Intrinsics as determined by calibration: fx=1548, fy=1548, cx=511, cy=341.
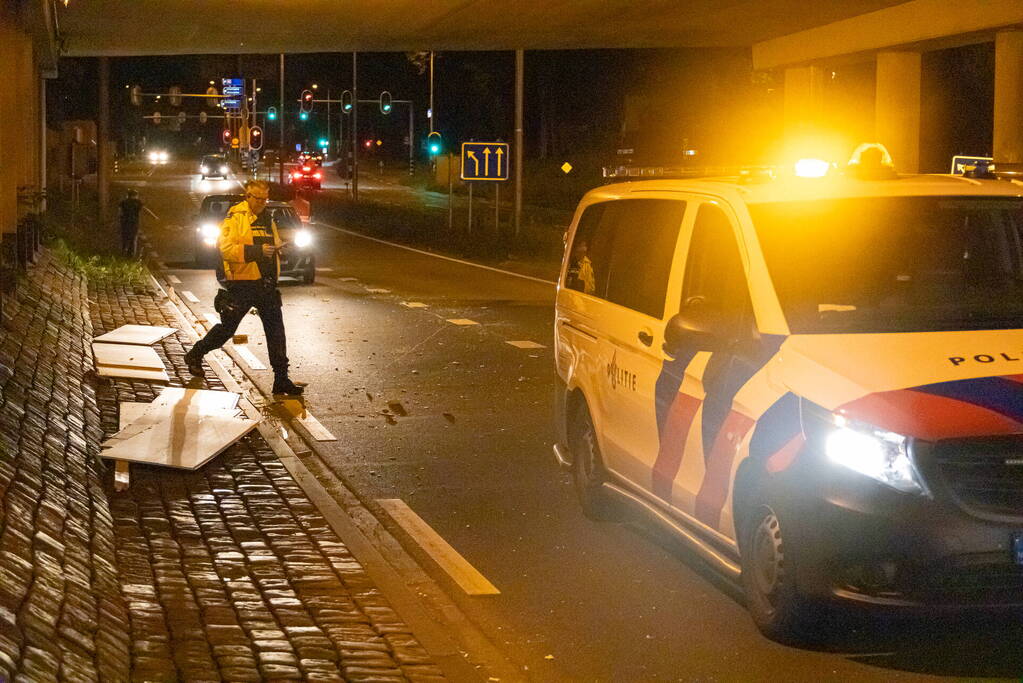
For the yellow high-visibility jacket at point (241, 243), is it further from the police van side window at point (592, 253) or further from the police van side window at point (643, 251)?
the police van side window at point (643, 251)

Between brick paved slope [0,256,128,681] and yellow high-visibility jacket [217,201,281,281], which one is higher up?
yellow high-visibility jacket [217,201,281,281]

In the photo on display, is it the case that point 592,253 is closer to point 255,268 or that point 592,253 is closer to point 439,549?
point 439,549

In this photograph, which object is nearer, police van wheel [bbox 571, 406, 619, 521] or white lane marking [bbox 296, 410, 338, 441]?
police van wheel [bbox 571, 406, 619, 521]

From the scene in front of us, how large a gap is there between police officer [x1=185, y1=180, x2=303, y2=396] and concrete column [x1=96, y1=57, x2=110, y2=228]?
26207mm

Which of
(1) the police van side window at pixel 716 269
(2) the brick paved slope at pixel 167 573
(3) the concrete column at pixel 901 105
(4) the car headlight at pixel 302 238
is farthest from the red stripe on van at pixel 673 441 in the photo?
(4) the car headlight at pixel 302 238

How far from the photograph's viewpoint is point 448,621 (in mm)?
6812

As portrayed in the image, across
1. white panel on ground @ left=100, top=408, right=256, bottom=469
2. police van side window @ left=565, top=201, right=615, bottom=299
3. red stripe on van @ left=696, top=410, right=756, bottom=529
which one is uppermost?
police van side window @ left=565, top=201, right=615, bottom=299

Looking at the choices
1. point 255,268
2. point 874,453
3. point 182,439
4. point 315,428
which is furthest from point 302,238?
point 874,453

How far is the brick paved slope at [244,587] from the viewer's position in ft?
19.6

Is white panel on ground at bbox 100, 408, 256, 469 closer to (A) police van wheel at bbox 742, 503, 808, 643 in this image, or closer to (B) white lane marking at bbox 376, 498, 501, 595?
(B) white lane marking at bbox 376, 498, 501, 595

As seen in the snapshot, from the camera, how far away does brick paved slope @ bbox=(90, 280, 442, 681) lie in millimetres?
5984

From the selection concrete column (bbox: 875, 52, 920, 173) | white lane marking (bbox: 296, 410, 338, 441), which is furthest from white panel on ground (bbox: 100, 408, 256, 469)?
concrete column (bbox: 875, 52, 920, 173)

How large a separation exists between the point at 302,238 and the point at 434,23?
4525 mm

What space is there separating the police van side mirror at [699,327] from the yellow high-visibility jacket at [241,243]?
771cm
